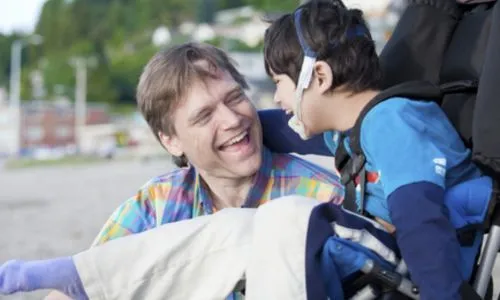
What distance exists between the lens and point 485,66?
2.34 metres

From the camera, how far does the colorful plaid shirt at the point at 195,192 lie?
2885 millimetres

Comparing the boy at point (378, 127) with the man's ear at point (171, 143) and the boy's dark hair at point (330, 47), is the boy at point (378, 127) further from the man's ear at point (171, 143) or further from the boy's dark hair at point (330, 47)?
the man's ear at point (171, 143)

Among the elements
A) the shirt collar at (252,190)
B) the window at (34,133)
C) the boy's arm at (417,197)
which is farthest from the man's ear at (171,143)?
the window at (34,133)

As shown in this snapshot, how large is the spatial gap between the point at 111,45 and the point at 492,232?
10987 centimetres

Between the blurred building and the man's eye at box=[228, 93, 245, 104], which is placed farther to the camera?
the blurred building

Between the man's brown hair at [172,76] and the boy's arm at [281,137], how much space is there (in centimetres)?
17

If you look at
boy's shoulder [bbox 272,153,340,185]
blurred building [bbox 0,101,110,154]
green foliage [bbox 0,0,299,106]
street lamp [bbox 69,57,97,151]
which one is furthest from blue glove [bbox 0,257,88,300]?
green foliage [bbox 0,0,299,106]

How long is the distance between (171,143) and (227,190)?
0.25 metres

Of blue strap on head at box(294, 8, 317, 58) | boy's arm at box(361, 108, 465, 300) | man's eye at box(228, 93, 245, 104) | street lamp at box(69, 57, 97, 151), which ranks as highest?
blue strap on head at box(294, 8, 317, 58)

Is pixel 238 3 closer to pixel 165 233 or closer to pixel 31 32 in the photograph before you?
pixel 31 32

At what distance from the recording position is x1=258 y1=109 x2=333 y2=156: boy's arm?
3.15m

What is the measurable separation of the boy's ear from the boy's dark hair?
12 millimetres

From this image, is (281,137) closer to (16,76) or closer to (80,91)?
(16,76)

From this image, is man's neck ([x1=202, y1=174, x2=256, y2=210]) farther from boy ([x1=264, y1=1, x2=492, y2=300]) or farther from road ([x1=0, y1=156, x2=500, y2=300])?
road ([x1=0, y1=156, x2=500, y2=300])
